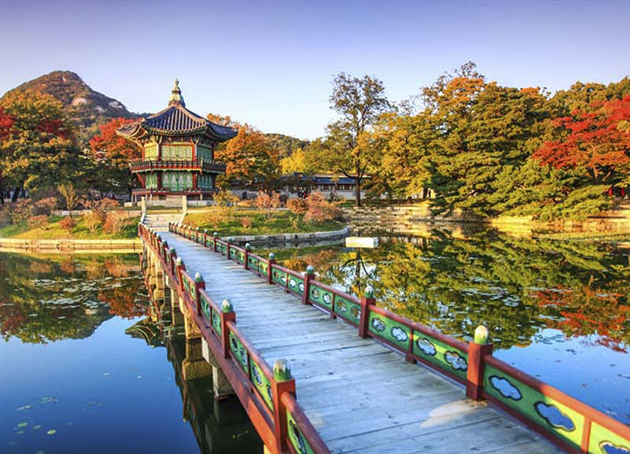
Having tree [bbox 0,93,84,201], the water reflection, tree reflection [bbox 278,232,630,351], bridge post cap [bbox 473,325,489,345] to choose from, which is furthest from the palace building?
bridge post cap [bbox 473,325,489,345]

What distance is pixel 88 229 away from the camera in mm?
31891

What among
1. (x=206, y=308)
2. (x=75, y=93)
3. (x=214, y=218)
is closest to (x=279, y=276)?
(x=206, y=308)

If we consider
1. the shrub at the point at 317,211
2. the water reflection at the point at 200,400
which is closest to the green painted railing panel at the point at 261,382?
the water reflection at the point at 200,400

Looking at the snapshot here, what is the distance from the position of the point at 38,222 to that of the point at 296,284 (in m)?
32.0

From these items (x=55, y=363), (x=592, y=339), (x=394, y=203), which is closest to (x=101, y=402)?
(x=55, y=363)

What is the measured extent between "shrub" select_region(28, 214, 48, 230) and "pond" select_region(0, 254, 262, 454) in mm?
19277

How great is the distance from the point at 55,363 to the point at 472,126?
1891 inches

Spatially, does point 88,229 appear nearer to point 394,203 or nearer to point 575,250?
point 575,250

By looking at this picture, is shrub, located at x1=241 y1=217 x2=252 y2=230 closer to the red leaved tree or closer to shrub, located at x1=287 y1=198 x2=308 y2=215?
shrub, located at x1=287 y1=198 x2=308 y2=215

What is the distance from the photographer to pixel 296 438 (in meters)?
3.68

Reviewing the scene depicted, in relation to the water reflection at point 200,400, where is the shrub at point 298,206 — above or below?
above

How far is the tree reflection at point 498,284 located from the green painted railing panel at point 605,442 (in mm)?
7151

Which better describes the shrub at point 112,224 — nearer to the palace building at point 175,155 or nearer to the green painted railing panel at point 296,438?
the palace building at point 175,155

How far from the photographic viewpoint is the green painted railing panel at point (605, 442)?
125 inches
